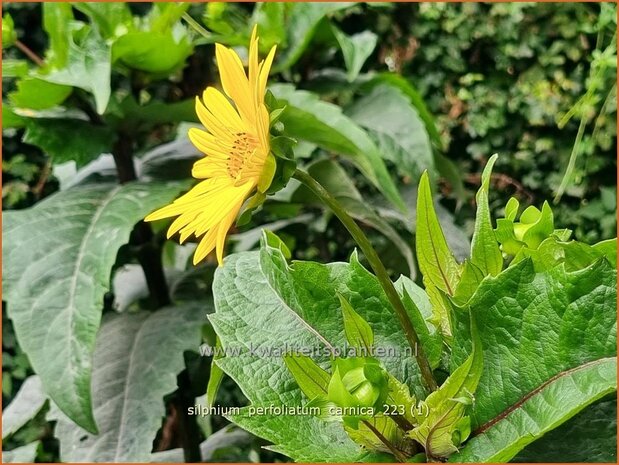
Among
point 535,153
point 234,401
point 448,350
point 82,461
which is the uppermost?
point 448,350

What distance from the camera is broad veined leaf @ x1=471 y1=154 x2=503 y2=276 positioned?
0.29 metres

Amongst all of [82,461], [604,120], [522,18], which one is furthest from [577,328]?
[522,18]

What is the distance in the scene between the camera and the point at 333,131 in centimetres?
63

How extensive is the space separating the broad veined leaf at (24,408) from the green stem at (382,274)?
54cm

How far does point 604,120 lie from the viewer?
3.38 ft

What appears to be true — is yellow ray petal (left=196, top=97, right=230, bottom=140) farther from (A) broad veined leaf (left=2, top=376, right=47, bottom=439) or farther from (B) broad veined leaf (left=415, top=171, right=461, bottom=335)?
(A) broad veined leaf (left=2, top=376, right=47, bottom=439)

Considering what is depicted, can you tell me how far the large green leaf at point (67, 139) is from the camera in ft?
2.15

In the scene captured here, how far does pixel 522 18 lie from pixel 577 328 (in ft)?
3.16

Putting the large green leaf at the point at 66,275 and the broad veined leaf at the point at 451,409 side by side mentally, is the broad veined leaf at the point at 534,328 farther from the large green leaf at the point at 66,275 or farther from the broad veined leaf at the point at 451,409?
the large green leaf at the point at 66,275

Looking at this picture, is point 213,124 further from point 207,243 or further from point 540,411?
point 540,411

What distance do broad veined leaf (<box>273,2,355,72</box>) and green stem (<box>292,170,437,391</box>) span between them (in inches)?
19.6

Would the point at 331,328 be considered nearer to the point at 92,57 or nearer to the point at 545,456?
the point at 545,456

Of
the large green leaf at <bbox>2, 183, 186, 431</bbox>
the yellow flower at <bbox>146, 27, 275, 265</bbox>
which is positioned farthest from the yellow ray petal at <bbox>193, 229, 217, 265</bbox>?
the large green leaf at <bbox>2, 183, 186, 431</bbox>

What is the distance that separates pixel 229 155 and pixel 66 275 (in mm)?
346
